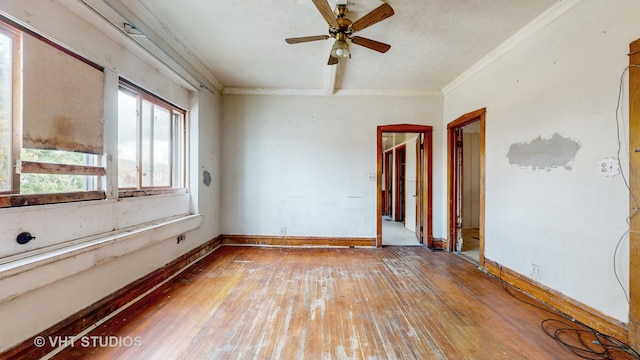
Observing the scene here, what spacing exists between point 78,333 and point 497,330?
3254 mm

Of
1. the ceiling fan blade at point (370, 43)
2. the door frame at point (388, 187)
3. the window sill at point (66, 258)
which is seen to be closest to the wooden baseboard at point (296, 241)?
the window sill at point (66, 258)

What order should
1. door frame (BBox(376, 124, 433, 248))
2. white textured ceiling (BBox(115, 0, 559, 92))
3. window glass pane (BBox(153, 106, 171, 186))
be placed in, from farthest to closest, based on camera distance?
door frame (BBox(376, 124, 433, 248)) → window glass pane (BBox(153, 106, 171, 186)) → white textured ceiling (BBox(115, 0, 559, 92))

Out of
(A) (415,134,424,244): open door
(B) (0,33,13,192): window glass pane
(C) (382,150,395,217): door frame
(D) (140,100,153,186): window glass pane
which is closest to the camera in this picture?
(B) (0,33,13,192): window glass pane

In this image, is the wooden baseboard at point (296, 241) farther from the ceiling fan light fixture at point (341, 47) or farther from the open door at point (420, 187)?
the ceiling fan light fixture at point (341, 47)

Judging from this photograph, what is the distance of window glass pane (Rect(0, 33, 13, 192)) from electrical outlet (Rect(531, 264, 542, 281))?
438 cm

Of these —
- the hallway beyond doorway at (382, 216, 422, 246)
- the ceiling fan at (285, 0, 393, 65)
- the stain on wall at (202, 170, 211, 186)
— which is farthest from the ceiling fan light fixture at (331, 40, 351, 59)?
the hallway beyond doorway at (382, 216, 422, 246)

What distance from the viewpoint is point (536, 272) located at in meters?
2.55

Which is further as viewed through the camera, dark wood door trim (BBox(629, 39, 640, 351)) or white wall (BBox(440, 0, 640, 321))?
Answer: white wall (BBox(440, 0, 640, 321))

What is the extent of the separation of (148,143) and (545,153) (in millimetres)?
4272

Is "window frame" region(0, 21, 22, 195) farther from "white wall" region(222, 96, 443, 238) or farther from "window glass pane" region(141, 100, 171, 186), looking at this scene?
"white wall" region(222, 96, 443, 238)

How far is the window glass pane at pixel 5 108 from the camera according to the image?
154 centimetres

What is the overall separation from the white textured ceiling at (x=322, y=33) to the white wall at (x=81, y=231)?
1.63 ft

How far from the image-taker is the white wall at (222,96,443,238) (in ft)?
14.9

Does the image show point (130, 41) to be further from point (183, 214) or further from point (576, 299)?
point (576, 299)
